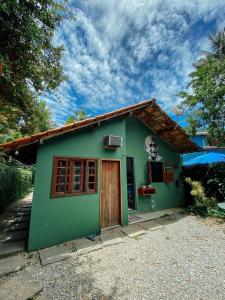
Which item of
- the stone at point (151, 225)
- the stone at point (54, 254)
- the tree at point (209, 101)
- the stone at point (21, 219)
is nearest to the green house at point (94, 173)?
the stone at point (54, 254)

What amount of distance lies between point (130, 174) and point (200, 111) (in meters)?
5.28

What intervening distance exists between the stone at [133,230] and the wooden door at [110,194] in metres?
0.45

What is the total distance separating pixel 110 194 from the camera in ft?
18.6

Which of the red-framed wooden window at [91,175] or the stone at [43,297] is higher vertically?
Answer: the red-framed wooden window at [91,175]

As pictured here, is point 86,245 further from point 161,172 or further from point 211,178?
point 211,178

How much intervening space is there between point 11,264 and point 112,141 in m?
4.30

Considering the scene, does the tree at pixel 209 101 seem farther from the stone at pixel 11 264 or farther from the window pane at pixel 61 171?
the stone at pixel 11 264

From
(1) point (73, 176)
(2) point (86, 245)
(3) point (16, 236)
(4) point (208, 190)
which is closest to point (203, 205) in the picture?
(4) point (208, 190)

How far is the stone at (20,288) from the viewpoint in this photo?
8.33ft

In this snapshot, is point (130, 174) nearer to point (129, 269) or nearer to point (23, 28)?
point (129, 269)

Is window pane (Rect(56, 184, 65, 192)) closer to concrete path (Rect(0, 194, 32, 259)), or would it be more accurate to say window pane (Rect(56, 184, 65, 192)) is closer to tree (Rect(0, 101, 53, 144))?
concrete path (Rect(0, 194, 32, 259))

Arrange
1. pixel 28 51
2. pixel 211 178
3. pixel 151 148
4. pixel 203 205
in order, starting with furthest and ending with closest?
1. pixel 151 148
2. pixel 211 178
3. pixel 203 205
4. pixel 28 51

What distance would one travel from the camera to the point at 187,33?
22.6 ft

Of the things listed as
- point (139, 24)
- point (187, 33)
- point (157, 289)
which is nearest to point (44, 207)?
point (157, 289)
